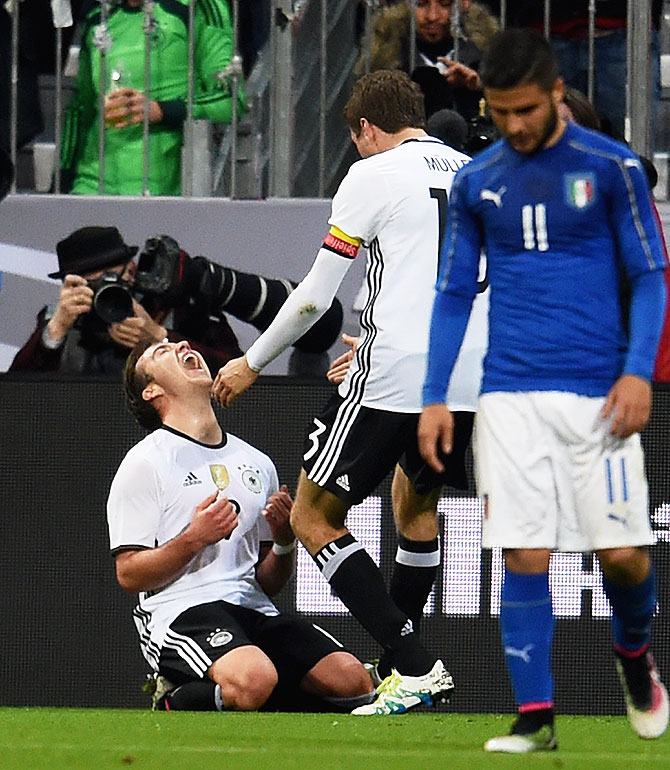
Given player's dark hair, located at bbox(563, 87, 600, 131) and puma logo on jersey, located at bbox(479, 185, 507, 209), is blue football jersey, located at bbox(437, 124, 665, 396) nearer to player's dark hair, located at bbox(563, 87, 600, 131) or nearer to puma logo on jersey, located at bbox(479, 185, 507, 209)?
puma logo on jersey, located at bbox(479, 185, 507, 209)

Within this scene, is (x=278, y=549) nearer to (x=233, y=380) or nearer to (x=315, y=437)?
(x=315, y=437)

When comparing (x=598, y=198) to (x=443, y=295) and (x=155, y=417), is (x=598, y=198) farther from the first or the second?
(x=155, y=417)

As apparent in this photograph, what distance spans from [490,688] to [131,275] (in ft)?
7.29

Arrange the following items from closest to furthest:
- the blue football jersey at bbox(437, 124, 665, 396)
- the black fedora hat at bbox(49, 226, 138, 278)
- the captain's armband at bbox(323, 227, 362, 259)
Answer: the blue football jersey at bbox(437, 124, 665, 396) < the captain's armband at bbox(323, 227, 362, 259) < the black fedora hat at bbox(49, 226, 138, 278)

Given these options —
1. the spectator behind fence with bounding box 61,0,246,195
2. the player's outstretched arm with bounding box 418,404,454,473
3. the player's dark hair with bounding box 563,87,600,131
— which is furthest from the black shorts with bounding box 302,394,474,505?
the spectator behind fence with bounding box 61,0,246,195

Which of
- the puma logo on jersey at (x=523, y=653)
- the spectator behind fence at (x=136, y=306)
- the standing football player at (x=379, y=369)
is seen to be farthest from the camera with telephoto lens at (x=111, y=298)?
the puma logo on jersey at (x=523, y=653)

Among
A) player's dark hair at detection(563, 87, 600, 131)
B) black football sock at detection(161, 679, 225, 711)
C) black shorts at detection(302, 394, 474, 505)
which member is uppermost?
player's dark hair at detection(563, 87, 600, 131)

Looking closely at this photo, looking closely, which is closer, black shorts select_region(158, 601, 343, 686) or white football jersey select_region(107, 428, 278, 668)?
black shorts select_region(158, 601, 343, 686)

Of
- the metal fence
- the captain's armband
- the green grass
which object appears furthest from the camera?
the metal fence

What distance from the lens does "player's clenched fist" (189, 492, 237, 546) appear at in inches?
245

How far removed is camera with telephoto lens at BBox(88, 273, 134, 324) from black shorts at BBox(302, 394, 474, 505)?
60.3 inches

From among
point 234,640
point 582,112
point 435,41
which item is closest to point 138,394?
point 234,640

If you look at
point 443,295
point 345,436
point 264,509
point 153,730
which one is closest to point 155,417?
point 264,509

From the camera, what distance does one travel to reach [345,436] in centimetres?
610
